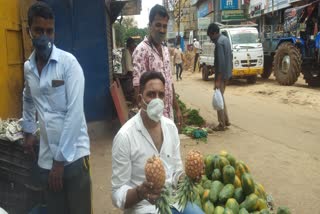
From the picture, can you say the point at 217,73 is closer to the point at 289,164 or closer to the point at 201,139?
the point at 201,139

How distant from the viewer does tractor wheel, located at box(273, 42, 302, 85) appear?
1527 cm

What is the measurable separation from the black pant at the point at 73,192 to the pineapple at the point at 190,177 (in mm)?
662

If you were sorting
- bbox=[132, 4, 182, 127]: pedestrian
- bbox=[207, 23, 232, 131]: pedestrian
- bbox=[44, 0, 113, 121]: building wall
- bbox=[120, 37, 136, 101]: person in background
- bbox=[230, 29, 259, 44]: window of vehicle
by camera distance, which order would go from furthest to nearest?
bbox=[230, 29, 259, 44]: window of vehicle → bbox=[120, 37, 136, 101]: person in background → bbox=[207, 23, 232, 131]: pedestrian → bbox=[44, 0, 113, 121]: building wall → bbox=[132, 4, 182, 127]: pedestrian

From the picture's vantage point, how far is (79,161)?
2719mm

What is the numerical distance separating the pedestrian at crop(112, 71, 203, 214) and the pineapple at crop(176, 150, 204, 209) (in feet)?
0.30

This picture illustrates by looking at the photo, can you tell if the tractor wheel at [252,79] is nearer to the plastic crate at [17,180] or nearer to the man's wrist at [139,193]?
the plastic crate at [17,180]

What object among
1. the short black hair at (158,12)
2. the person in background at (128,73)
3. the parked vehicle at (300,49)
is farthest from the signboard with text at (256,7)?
the short black hair at (158,12)

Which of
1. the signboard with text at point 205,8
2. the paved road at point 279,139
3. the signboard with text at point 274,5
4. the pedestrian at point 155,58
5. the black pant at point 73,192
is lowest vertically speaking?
the paved road at point 279,139

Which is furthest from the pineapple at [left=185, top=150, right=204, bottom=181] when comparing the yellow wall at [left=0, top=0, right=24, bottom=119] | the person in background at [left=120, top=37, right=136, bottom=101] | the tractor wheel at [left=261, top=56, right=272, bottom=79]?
the tractor wheel at [left=261, top=56, right=272, bottom=79]

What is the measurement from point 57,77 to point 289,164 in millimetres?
4532

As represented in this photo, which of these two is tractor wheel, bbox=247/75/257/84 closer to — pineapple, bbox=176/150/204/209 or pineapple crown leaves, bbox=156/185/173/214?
pineapple, bbox=176/150/204/209

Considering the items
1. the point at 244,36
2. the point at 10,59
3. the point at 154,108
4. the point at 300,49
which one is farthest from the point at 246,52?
the point at 154,108

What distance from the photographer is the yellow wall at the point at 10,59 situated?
18.8 feet

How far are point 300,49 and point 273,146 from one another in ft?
30.2
